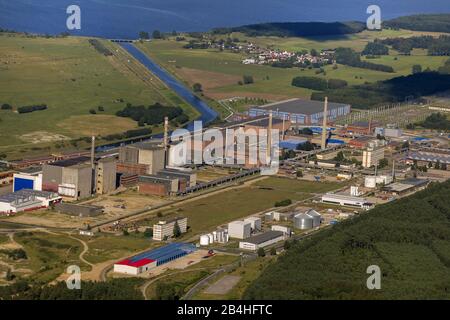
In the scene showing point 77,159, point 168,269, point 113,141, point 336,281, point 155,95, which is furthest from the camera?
point 155,95

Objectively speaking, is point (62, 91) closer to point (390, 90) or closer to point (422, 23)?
point (390, 90)

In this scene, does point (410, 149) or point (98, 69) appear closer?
point (410, 149)

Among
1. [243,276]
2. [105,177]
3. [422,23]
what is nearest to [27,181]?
[105,177]

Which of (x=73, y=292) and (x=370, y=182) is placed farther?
(x=370, y=182)

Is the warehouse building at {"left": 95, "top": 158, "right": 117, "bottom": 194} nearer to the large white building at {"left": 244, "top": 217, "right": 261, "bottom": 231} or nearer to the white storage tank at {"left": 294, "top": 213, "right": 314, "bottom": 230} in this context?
the large white building at {"left": 244, "top": 217, "right": 261, "bottom": 231}

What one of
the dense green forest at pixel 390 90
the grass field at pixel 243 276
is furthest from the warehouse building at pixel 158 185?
the dense green forest at pixel 390 90

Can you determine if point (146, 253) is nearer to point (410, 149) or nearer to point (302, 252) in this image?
point (302, 252)

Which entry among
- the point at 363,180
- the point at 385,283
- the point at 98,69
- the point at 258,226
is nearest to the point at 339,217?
the point at 258,226

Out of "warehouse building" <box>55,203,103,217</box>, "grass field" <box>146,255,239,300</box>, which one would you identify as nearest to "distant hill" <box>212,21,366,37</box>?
"warehouse building" <box>55,203,103,217</box>
